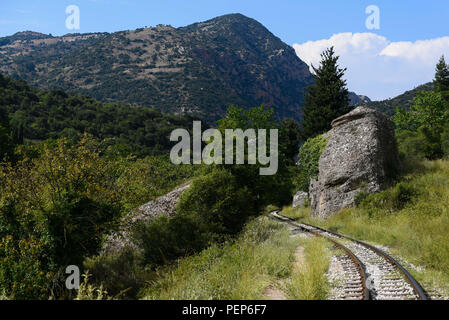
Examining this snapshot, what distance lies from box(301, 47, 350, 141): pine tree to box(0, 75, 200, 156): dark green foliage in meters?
54.3

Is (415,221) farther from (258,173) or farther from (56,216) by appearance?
(56,216)

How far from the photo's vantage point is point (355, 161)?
20078mm

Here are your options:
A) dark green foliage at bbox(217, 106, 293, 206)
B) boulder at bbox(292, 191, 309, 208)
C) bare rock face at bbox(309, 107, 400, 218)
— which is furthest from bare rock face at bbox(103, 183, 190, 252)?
boulder at bbox(292, 191, 309, 208)

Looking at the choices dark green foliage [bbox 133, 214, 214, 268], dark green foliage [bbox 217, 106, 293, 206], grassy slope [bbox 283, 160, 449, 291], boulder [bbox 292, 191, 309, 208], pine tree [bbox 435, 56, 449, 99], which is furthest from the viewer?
pine tree [bbox 435, 56, 449, 99]

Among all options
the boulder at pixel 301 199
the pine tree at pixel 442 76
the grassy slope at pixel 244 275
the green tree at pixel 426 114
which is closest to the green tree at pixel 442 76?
the pine tree at pixel 442 76

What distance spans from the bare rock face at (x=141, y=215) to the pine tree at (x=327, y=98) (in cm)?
2500

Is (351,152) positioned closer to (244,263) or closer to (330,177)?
(330,177)

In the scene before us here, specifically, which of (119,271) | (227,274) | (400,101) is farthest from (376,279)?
(400,101)

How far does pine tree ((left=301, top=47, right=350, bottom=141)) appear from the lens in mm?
A: 35906

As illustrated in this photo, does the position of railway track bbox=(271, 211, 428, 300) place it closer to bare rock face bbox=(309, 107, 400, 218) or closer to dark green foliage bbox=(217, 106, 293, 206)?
dark green foliage bbox=(217, 106, 293, 206)

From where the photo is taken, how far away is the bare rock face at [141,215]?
12573 millimetres

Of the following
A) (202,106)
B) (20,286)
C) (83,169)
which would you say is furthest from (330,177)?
(202,106)

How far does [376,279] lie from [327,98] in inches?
1219
